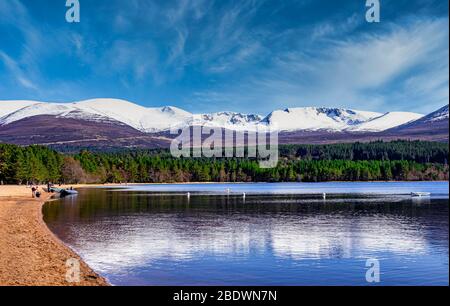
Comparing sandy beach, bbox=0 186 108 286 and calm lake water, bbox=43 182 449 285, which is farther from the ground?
sandy beach, bbox=0 186 108 286

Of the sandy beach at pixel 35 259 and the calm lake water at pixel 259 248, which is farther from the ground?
the sandy beach at pixel 35 259

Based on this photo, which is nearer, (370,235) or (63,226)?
(370,235)

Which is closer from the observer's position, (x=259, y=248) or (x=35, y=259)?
(x=35, y=259)

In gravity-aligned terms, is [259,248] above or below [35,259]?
below

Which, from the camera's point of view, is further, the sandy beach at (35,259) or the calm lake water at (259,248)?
the calm lake water at (259,248)

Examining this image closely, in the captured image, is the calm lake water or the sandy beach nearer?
the sandy beach

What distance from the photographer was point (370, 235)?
43.7m
